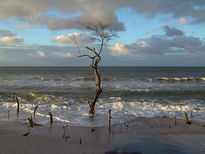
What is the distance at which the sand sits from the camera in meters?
7.02

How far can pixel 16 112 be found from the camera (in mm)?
13008

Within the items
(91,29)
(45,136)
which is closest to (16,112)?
(45,136)

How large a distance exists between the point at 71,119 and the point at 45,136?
3215 mm

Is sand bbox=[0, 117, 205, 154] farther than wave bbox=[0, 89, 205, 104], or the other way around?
wave bbox=[0, 89, 205, 104]

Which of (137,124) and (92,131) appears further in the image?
(137,124)

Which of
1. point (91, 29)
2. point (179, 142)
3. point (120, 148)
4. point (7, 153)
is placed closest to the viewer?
point (7, 153)

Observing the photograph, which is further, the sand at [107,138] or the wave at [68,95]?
the wave at [68,95]

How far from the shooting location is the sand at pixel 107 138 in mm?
7020

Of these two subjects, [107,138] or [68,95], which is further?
[68,95]

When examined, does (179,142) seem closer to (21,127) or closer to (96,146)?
(96,146)

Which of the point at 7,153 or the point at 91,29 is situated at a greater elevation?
the point at 91,29

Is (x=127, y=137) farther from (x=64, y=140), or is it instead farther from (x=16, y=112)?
(x=16, y=112)

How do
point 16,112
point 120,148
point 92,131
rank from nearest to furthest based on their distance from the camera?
point 120,148, point 92,131, point 16,112

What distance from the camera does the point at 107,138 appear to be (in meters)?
8.21
